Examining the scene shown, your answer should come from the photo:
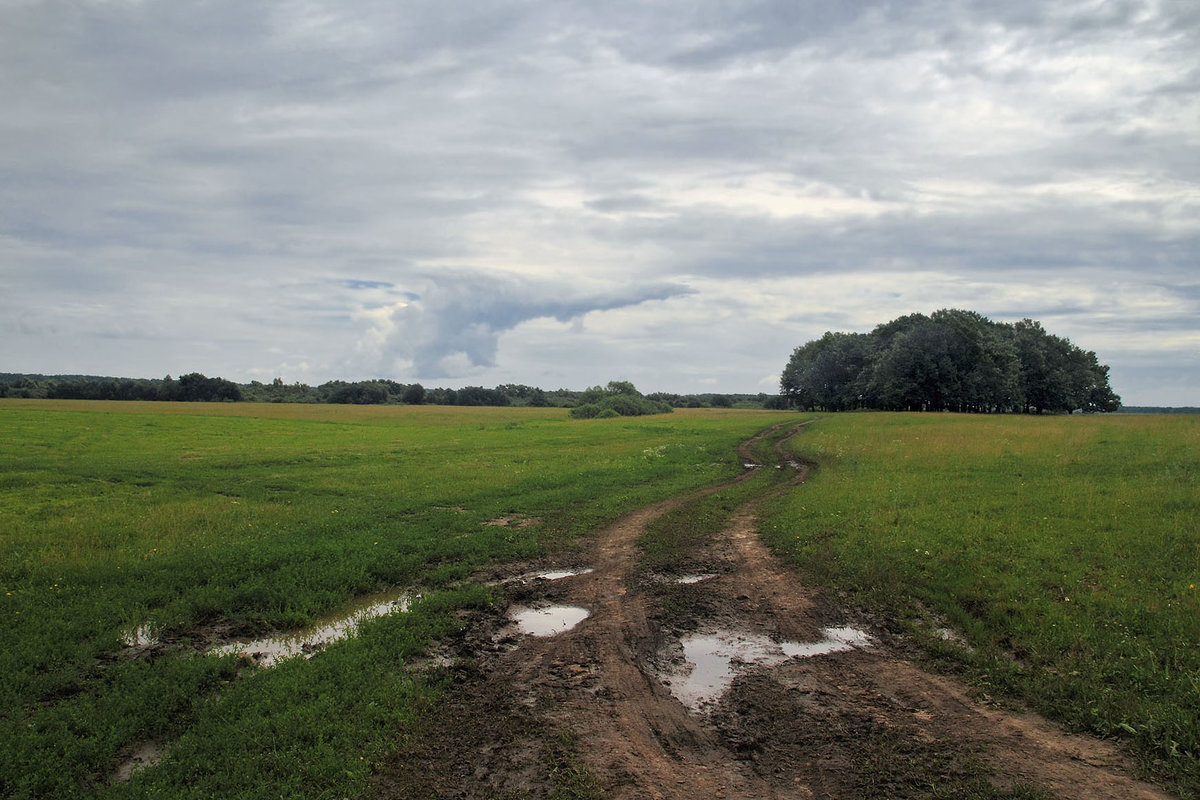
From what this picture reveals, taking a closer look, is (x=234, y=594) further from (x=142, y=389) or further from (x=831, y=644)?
(x=142, y=389)

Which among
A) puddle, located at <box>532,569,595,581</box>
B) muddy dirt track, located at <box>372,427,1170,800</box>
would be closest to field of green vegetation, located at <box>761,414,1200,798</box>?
muddy dirt track, located at <box>372,427,1170,800</box>

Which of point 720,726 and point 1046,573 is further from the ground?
point 1046,573

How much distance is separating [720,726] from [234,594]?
7525 millimetres

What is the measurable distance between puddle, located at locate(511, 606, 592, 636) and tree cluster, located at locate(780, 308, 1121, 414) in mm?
76069

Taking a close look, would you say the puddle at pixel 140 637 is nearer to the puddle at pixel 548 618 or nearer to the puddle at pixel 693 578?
the puddle at pixel 548 618

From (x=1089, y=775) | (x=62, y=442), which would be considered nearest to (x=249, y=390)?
(x=62, y=442)

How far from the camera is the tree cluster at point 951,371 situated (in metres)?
75.1

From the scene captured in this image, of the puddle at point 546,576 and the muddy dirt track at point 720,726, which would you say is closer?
the muddy dirt track at point 720,726

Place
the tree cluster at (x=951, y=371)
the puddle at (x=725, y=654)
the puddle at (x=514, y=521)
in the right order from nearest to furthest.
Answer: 1. the puddle at (x=725, y=654)
2. the puddle at (x=514, y=521)
3. the tree cluster at (x=951, y=371)

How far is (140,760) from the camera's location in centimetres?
556

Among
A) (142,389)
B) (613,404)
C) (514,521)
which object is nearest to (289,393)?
(142,389)

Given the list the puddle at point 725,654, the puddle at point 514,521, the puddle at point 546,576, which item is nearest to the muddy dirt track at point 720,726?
the puddle at point 725,654

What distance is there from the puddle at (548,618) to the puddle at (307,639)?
176 centimetres

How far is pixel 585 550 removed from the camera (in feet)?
42.3
